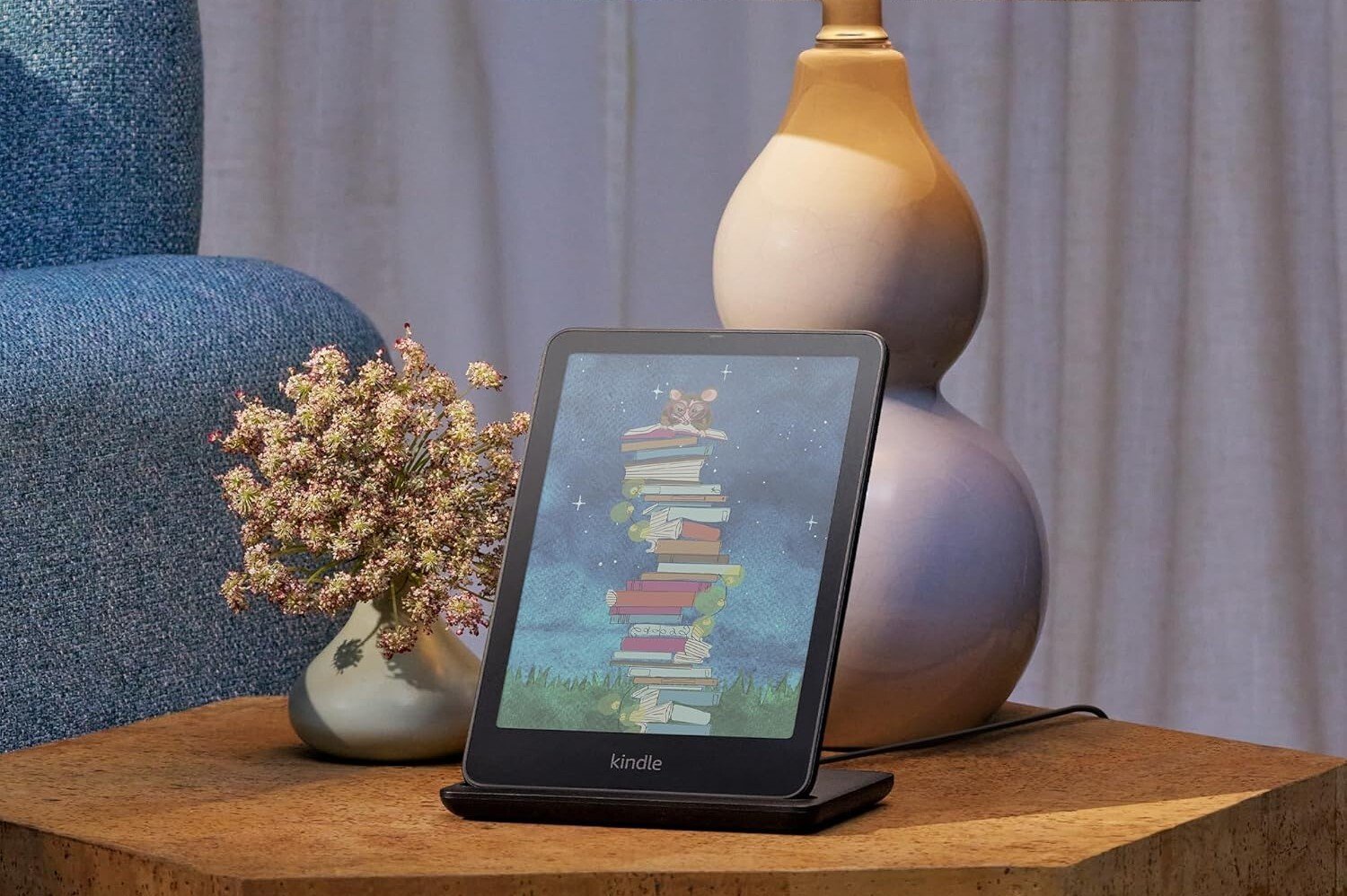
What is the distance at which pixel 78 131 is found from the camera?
122 cm

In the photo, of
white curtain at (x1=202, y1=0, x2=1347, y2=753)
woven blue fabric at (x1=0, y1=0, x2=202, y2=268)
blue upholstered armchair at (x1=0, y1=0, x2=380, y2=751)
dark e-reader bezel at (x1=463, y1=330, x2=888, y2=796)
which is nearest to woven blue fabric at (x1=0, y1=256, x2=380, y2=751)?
blue upholstered armchair at (x1=0, y1=0, x2=380, y2=751)

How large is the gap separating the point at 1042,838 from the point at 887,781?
3.6 inches

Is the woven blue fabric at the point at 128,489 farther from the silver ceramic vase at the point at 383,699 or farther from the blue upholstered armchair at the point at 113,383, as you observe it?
the silver ceramic vase at the point at 383,699

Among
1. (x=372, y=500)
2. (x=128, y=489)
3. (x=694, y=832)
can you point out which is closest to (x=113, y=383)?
(x=128, y=489)

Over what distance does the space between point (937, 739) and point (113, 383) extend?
0.53 meters

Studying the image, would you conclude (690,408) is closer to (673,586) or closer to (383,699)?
(673,586)

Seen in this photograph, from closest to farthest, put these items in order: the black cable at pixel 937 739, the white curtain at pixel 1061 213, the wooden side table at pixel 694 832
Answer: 1. the wooden side table at pixel 694 832
2. the black cable at pixel 937 739
3. the white curtain at pixel 1061 213

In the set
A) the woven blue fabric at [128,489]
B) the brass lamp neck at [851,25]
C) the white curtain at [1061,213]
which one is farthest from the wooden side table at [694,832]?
the white curtain at [1061,213]

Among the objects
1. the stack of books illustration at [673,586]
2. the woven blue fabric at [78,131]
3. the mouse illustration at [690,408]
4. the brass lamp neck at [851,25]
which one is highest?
the brass lamp neck at [851,25]

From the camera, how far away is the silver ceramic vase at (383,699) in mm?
835

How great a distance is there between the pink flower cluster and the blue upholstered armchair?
0.68 ft

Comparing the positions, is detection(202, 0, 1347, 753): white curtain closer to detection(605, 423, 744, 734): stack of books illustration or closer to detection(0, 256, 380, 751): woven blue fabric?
detection(0, 256, 380, 751): woven blue fabric

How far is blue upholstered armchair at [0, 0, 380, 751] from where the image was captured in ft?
3.25

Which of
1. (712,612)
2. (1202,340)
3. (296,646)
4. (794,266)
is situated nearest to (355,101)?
(1202,340)
